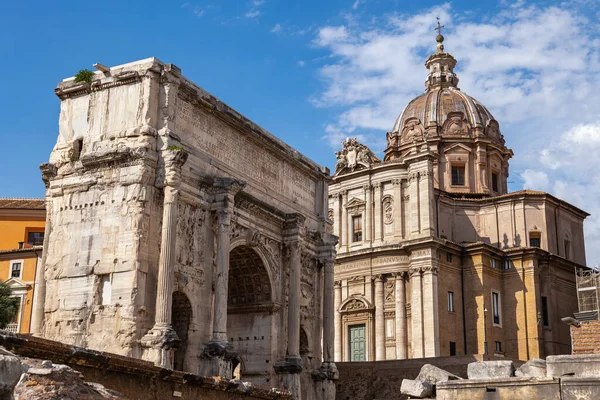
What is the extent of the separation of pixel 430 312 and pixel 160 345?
78.7 feet

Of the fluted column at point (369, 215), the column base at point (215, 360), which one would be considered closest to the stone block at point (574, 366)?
the column base at point (215, 360)

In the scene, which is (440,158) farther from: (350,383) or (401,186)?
(350,383)

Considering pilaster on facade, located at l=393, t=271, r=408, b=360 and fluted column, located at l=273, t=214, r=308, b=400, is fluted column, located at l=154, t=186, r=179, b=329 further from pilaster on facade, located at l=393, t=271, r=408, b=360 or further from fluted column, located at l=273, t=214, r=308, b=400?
pilaster on facade, located at l=393, t=271, r=408, b=360

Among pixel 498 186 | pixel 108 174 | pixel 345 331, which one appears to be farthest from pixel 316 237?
pixel 498 186

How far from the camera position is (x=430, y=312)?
45188mm

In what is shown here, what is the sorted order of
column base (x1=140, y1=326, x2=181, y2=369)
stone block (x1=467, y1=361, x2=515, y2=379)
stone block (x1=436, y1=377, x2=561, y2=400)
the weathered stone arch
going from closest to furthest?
1. stone block (x1=436, y1=377, x2=561, y2=400)
2. stone block (x1=467, y1=361, x2=515, y2=379)
3. column base (x1=140, y1=326, x2=181, y2=369)
4. the weathered stone arch

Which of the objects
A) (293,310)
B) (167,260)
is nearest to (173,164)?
(167,260)

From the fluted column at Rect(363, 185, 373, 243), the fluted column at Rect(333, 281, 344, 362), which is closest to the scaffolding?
the fluted column at Rect(363, 185, 373, 243)

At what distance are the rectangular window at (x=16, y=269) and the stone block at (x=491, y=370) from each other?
1435 inches

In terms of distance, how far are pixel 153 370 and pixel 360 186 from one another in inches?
1449

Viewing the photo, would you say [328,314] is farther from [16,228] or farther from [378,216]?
[16,228]

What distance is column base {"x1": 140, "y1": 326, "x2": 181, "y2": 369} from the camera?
2417 centimetres

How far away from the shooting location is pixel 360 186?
5112 cm

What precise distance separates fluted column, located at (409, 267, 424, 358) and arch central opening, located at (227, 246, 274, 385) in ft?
50.7
